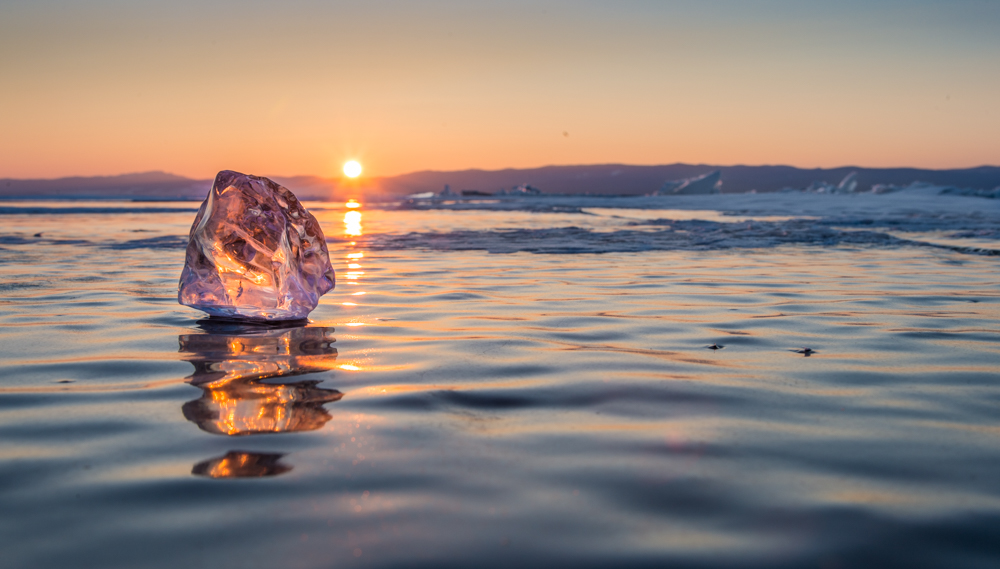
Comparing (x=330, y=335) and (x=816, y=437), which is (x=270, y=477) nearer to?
(x=816, y=437)

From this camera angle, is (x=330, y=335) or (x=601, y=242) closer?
(x=330, y=335)

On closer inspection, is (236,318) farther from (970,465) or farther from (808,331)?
(970,465)

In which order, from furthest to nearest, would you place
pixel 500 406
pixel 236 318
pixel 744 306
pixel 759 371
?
pixel 744 306, pixel 236 318, pixel 759 371, pixel 500 406

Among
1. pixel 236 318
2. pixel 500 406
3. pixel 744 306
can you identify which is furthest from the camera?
pixel 744 306

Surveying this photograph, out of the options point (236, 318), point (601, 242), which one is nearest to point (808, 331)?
point (236, 318)

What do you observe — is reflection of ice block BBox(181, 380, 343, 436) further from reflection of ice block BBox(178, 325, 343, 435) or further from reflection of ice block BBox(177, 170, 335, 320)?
reflection of ice block BBox(177, 170, 335, 320)

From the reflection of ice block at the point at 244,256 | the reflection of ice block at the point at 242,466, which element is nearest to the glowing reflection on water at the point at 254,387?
the reflection of ice block at the point at 242,466

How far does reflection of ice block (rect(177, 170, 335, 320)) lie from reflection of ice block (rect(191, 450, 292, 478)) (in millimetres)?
1846

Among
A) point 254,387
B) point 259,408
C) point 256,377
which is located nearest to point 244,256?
point 256,377

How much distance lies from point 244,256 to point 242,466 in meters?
1.96

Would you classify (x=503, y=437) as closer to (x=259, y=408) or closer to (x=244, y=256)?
(x=259, y=408)

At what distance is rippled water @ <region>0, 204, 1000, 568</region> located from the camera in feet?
4.09

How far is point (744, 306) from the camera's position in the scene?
152 inches

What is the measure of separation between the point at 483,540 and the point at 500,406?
0.76m
